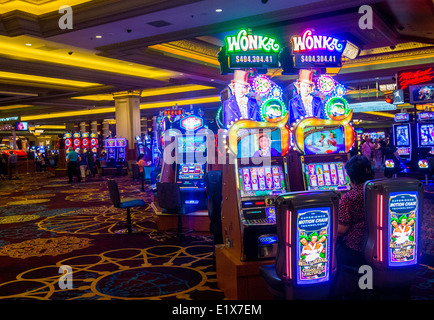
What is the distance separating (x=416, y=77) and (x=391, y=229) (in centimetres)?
854

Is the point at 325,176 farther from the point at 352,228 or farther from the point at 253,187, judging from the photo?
the point at 352,228

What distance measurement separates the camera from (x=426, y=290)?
3293 millimetres

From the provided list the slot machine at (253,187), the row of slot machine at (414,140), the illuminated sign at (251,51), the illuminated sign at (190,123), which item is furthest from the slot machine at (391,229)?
the row of slot machine at (414,140)

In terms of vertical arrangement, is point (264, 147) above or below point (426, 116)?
below

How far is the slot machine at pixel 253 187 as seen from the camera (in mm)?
3062

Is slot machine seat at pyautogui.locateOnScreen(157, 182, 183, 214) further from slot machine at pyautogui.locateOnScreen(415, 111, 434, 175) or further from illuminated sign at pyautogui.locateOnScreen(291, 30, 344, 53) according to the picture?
slot machine at pyautogui.locateOnScreen(415, 111, 434, 175)

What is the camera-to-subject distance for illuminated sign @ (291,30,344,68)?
13.2 ft

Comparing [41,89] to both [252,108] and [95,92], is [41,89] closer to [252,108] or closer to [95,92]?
[95,92]

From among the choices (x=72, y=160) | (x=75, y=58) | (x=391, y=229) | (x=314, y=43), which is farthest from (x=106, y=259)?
(x=72, y=160)

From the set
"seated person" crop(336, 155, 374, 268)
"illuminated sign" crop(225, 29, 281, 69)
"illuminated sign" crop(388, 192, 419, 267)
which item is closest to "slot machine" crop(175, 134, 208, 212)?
"illuminated sign" crop(225, 29, 281, 69)

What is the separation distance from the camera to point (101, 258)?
447cm

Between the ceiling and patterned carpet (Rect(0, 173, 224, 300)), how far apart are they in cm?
319

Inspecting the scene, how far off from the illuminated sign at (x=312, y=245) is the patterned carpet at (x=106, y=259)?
4.04 feet
